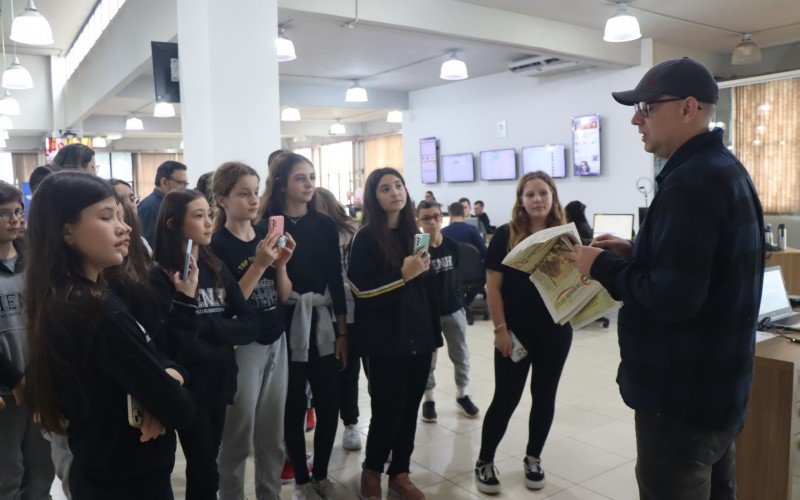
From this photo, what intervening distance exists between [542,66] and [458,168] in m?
2.64

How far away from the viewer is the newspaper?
6.91 feet

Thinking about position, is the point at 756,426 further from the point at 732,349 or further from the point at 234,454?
the point at 234,454

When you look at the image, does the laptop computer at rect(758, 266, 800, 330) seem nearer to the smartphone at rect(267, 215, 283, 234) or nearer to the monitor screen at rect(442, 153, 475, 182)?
the smartphone at rect(267, 215, 283, 234)

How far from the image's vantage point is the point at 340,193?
16906mm

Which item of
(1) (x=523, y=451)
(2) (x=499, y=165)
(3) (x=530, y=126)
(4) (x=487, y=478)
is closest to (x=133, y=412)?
(4) (x=487, y=478)

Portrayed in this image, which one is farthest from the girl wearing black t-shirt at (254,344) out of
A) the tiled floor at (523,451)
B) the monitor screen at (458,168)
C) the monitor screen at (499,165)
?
the monitor screen at (458,168)

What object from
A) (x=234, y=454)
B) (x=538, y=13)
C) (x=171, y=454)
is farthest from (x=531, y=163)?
(x=171, y=454)

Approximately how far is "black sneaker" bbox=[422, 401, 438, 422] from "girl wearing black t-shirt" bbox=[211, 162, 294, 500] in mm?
1500

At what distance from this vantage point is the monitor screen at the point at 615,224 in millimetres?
7613

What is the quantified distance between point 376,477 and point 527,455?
751mm

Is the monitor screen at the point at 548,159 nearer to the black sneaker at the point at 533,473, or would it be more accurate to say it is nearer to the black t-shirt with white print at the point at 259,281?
the black sneaker at the point at 533,473

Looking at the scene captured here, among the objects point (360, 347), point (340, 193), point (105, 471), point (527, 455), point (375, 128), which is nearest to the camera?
point (105, 471)

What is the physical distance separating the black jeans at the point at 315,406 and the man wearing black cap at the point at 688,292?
137cm

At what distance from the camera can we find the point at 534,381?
9.54 ft
